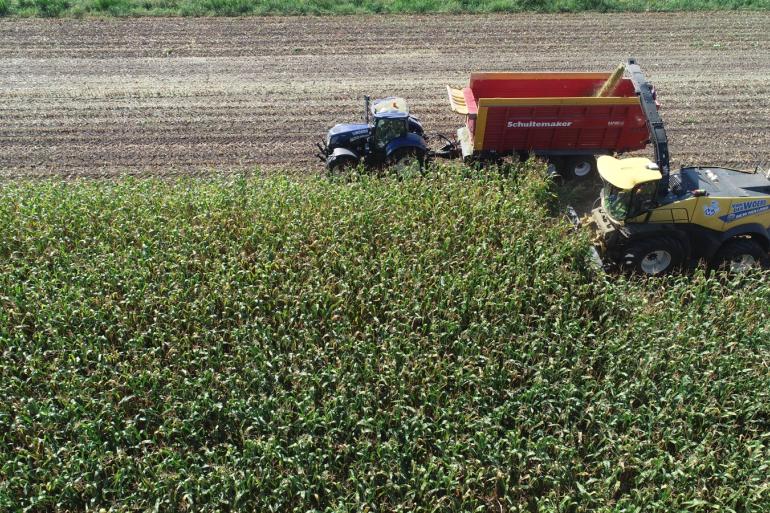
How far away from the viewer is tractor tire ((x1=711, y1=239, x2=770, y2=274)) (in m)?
8.68

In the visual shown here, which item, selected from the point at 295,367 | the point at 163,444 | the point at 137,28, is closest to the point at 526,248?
the point at 295,367

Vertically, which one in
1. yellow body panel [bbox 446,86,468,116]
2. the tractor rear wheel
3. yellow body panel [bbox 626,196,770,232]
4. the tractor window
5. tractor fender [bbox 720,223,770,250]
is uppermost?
yellow body panel [bbox 446,86,468,116]

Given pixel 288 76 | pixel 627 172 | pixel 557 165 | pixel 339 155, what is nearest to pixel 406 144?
pixel 339 155

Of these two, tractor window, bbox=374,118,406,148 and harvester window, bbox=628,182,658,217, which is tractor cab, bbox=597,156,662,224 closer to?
harvester window, bbox=628,182,658,217

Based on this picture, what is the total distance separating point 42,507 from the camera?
5.88 m

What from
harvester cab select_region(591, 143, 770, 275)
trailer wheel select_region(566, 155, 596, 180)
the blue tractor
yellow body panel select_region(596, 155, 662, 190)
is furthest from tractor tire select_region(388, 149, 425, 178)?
harvester cab select_region(591, 143, 770, 275)

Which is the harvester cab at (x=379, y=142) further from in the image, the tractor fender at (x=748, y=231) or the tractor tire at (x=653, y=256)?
the tractor fender at (x=748, y=231)

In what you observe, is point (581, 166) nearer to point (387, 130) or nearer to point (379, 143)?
point (387, 130)

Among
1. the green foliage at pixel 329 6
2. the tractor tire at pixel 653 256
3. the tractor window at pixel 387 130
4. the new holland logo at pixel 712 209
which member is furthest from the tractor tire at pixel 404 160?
the green foliage at pixel 329 6

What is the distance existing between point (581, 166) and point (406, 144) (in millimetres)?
3385

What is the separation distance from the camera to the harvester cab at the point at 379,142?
1085 cm

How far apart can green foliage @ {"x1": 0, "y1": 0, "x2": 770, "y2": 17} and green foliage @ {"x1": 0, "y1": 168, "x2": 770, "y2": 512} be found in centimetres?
1221

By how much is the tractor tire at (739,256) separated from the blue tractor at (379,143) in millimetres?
5111

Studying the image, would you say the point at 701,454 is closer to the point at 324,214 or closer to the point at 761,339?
the point at 761,339
